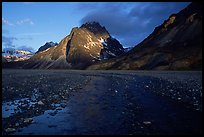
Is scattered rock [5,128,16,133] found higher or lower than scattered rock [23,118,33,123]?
lower

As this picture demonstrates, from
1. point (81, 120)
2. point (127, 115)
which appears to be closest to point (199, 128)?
point (127, 115)

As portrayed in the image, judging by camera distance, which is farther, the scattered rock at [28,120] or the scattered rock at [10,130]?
the scattered rock at [28,120]

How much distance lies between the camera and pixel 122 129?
14648 millimetres

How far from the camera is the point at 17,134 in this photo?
44.7ft

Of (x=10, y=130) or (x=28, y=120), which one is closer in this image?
(x=10, y=130)

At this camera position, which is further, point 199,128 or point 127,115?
point 127,115

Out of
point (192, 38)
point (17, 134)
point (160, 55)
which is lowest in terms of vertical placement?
point (17, 134)

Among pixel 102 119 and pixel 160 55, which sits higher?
pixel 160 55

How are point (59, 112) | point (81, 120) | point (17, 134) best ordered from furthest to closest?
point (59, 112), point (81, 120), point (17, 134)

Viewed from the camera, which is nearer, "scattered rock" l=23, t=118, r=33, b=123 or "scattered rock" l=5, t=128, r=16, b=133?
"scattered rock" l=5, t=128, r=16, b=133

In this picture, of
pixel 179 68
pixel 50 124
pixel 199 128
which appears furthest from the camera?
pixel 179 68

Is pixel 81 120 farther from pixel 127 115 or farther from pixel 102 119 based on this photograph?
pixel 127 115

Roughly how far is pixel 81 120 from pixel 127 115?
331 centimetres

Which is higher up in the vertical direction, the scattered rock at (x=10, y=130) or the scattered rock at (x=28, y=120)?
the scattered rock at (x=28, y=120)
